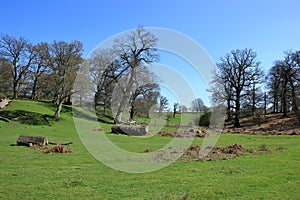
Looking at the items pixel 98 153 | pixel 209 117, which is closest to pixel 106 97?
pixel 209 117

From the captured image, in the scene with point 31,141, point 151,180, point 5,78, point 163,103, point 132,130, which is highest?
point 5,78

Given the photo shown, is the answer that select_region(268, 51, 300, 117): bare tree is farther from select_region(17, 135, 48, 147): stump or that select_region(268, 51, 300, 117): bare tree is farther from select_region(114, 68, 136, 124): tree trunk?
select_region(17, 135, 48, 147): stump

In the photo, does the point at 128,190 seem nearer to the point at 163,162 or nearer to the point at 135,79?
the point at 163,162

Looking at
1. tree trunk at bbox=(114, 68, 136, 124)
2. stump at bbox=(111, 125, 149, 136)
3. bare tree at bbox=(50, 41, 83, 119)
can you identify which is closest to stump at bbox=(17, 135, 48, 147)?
stump at bbox=(111, 125, 149, 136)

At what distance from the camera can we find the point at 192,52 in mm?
15727


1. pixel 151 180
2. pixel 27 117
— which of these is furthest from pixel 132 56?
pixel 151 180

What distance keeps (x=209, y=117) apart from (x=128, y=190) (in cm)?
4305

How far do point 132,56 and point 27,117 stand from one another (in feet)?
72.9

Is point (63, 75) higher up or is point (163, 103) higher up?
point (63, 75)

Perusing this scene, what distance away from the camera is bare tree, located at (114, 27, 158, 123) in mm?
47259

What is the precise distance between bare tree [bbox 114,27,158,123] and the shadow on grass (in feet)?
41.2

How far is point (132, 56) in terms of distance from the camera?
50094 mm

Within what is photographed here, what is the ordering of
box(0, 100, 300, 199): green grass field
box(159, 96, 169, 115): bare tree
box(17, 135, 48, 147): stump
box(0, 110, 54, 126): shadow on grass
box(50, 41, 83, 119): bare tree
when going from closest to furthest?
1. box(0, 100, 300, 199): green grass field
2. box(17, 135, 48, 147): stump
3. box(0, 110, 54, 126): shadow on grass
4. box(50, 41, 83, 119): bare tree
5. box(159, 96, 169, 115): bare tree

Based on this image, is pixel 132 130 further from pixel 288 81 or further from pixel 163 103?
pixel 288 81
